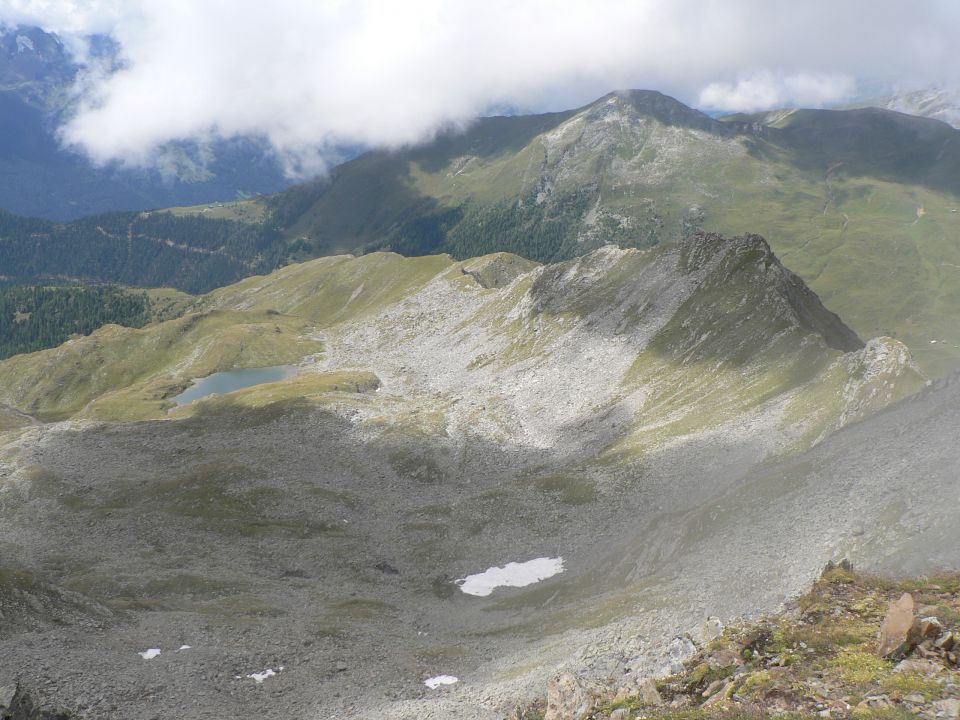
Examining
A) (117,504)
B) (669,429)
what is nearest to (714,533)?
(669,429)

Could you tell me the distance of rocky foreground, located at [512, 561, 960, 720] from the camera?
20.7 meters

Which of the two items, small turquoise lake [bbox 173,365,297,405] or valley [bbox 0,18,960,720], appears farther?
small turquoise lake [bbox 173,365,297,405]

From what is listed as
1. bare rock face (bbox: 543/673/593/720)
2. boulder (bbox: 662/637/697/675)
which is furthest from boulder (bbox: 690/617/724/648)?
bare rock face (bbox: 543/673/593/720)

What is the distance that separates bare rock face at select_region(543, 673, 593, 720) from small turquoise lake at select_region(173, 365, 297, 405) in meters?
161

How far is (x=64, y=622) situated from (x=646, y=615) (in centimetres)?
4195

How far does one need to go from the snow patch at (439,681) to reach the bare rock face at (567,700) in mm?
13530

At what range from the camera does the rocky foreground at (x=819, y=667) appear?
2073 cm

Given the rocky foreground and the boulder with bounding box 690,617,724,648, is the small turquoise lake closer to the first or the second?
the boulder with bounding box 690,617,724,648

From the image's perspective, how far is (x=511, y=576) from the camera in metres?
67.1

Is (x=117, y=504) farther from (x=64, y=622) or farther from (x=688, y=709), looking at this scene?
(x=688, y=709)

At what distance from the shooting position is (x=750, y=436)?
77.9 metres

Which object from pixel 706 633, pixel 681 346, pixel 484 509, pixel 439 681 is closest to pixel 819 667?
pixel 706 633

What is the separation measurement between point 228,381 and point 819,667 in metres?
190

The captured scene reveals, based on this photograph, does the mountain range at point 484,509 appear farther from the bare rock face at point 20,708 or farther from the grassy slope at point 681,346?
the bare rock face at point 20,708
